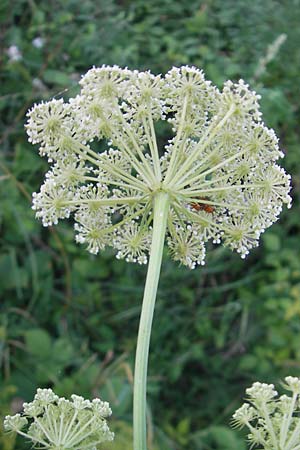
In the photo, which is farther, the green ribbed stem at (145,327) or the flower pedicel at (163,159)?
the flower pedicel at (163,159)

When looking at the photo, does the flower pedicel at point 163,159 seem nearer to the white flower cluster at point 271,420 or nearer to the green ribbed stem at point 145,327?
the green ribbed stem at point 145,327

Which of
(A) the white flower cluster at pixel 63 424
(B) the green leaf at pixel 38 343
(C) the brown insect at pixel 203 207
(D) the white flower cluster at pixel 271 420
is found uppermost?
(C) the brown insect at pixel 203 207

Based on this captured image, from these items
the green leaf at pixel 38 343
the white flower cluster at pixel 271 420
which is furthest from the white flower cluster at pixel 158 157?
the green leaf at pixel 38 343

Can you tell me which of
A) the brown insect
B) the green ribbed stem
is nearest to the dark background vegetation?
the brown insect

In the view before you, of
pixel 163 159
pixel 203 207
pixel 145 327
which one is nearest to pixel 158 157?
pixel 163 159

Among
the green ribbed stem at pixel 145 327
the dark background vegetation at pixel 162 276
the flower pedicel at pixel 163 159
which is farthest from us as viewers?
the dark background vegetation at pixel 162 276

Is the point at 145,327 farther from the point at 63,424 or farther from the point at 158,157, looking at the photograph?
the point at 158,157
